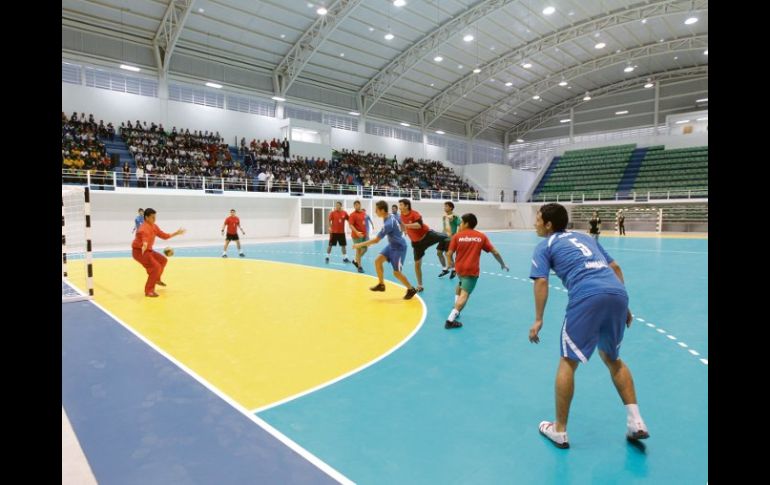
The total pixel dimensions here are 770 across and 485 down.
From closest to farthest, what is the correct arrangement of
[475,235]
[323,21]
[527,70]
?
[475,235] → [323,21] → [527,70]

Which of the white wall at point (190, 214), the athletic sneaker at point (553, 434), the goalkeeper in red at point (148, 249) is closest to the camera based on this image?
the athletic sneaker at point (553, 434)

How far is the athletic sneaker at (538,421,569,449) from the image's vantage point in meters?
3.29

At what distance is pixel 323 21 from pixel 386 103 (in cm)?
1377

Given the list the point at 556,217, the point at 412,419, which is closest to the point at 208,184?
the point at 412,419

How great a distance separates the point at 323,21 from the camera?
92.3ft

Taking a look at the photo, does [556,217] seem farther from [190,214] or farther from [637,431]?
[190,214]

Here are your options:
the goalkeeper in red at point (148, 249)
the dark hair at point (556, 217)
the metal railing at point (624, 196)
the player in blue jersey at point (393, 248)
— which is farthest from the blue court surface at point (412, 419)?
the metal railing at point (624, 196)

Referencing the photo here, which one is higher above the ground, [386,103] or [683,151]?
[386,103]

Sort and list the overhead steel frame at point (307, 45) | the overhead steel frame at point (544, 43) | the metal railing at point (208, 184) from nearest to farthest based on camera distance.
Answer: the metal railing at point (208, 184) → the overhead steel frame at point (307, 45) → the overhead steel frame at point (544, 43)

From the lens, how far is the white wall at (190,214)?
2298 cm

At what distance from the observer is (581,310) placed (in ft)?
10.5

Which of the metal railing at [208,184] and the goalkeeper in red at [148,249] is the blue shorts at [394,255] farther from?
the metal railing at [208,184]
